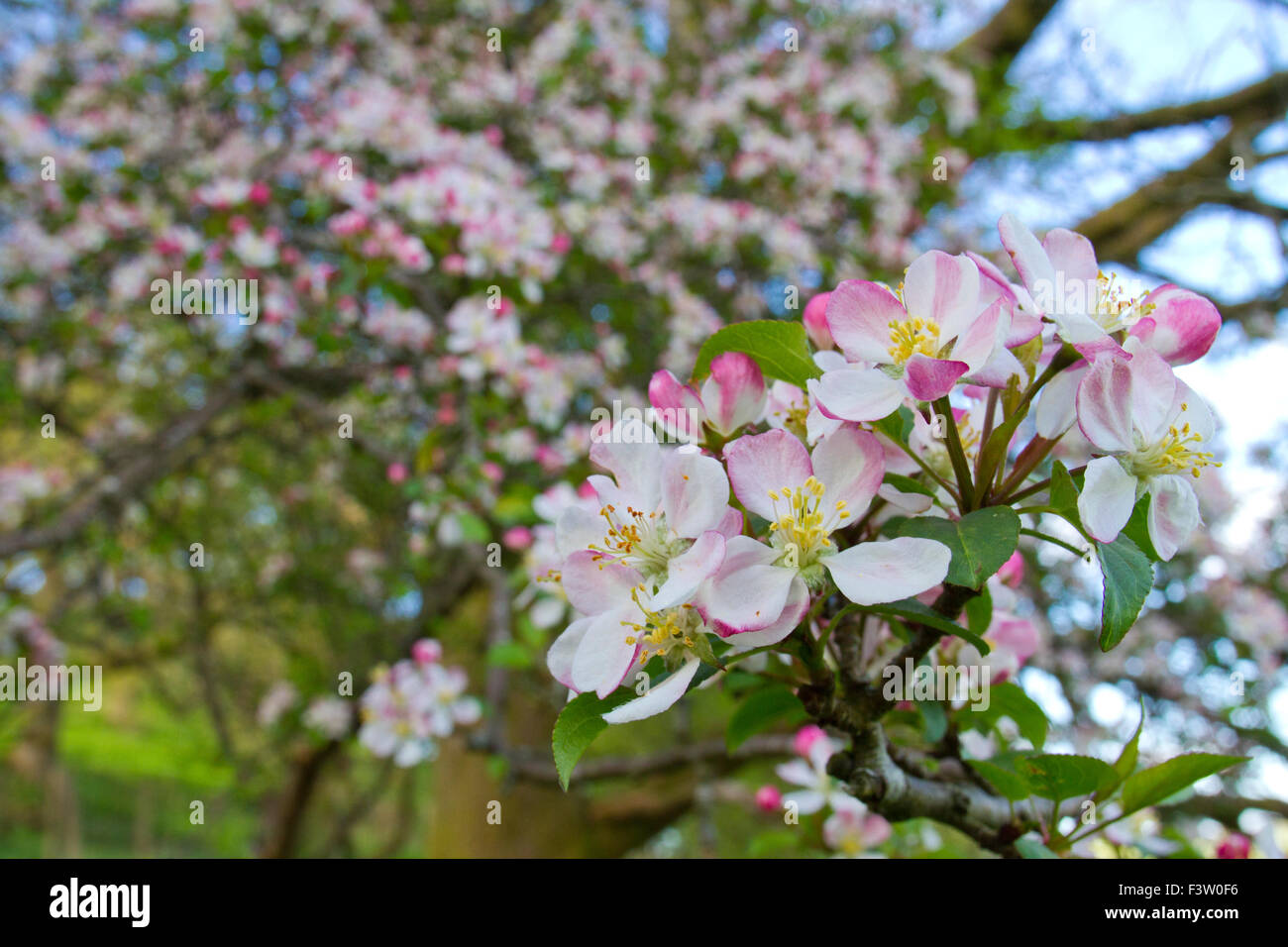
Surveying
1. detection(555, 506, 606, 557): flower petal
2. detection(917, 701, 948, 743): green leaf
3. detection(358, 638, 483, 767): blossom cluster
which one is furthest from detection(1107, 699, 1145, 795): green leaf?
detection(358, 638, 483, 767): blossom cluster

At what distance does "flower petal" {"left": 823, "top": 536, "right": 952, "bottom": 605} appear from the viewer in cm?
51

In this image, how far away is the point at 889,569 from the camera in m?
0.53

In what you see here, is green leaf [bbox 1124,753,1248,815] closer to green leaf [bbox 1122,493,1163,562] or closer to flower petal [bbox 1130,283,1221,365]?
green leaf [bbox 1122,493,1163,562]

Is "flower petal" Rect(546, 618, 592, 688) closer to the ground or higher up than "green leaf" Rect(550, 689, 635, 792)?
higher up

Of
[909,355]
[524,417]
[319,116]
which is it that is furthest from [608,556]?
[319,116]

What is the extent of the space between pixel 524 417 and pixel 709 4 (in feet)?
7.88

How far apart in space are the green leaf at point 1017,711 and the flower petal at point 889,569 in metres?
0.28

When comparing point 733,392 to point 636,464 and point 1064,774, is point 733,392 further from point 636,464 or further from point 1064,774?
point 1064,774

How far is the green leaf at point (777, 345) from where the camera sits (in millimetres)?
609

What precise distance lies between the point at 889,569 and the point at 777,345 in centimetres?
18

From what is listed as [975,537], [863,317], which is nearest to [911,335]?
[863,317]
